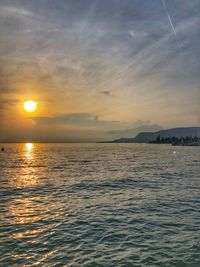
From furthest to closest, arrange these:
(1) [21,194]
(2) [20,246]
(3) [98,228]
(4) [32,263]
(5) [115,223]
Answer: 1. (1) [21,194]
2. (5) [115,223]
3. (3) [98,228]
4. (2) [20,246]
5. (4) [32,263]

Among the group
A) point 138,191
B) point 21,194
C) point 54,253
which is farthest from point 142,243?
point 21,194

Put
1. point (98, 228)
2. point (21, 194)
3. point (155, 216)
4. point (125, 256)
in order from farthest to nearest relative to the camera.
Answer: point (21, 194) < point (155, 216) < point (98, 228) < point (125, 256)

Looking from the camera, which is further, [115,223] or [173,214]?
[173,214]

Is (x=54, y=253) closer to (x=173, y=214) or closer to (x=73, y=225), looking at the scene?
(x=73, y=225)

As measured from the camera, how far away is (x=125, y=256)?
1048 cm

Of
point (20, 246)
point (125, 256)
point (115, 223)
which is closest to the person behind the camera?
point (125, 256)

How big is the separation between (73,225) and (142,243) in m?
4.71

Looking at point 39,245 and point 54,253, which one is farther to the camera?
point 39,245

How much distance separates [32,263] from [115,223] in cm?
651

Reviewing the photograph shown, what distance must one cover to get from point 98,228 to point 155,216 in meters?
4.64

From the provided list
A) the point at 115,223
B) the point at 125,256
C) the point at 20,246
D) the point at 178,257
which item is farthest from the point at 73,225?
the point at 178,257

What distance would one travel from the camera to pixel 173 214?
17.0 m

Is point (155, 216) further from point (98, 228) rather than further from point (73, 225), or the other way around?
point (73, 225)

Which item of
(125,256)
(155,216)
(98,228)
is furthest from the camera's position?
(155,216)
